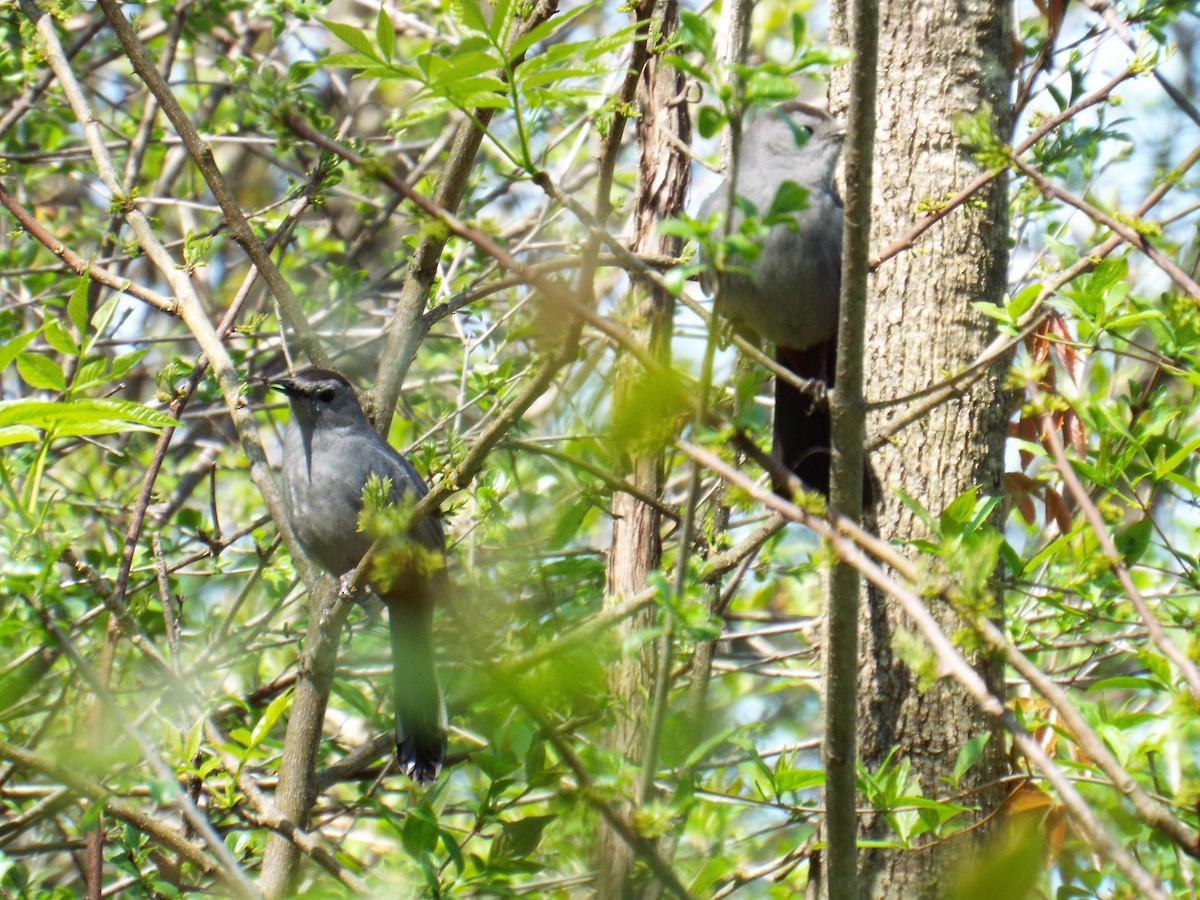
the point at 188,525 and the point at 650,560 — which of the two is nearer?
the point at 650,560

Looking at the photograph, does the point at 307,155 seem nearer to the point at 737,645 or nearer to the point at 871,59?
the point at 737,645

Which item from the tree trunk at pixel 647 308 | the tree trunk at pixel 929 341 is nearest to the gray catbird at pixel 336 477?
the tree trunk at pixel 647 308

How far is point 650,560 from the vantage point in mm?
4309

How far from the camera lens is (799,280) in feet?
14.7

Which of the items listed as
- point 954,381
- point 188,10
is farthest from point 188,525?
point 954,381

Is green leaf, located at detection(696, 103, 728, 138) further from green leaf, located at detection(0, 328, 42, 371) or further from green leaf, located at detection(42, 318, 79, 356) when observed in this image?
green leaf, located at detection(42, 318, 79, 356)

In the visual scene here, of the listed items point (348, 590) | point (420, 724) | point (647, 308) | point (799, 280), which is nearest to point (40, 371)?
point (348, 590)

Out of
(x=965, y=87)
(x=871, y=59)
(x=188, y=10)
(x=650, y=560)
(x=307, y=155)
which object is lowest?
(x=650, y=560)

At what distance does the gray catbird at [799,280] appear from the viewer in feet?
14.6

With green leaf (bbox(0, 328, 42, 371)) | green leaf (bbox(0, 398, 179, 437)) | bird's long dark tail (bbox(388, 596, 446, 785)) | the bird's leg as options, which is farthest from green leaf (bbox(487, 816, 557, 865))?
green leaf (bbox(0, 328, 42, 371))

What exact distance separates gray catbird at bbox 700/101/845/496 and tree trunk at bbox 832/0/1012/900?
1.31 feet

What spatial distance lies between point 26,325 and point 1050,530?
18.4 feet

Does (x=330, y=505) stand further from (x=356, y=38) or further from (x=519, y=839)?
(x=356, y=38)

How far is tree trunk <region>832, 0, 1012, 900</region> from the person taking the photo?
12.0ft
